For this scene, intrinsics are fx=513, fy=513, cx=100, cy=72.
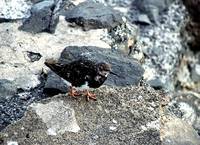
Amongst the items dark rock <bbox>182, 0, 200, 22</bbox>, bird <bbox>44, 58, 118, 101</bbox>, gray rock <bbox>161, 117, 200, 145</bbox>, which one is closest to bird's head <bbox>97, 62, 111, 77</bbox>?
bird <bbox>44, 58, 118, 101</bbox>

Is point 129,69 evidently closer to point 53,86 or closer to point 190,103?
point 53,86

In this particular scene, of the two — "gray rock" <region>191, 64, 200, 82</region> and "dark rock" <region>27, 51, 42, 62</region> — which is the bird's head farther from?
"gray rock" <region>191, 64, 200, 82</region>

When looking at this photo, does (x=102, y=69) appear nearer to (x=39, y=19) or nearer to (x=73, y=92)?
(x=73, y=92)

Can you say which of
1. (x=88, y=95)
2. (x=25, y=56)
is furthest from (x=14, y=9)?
(x=88, y=95)

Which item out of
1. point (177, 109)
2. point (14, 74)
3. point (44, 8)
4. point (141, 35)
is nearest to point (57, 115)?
point (14, 74)

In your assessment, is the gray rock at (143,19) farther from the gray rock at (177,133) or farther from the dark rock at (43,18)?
the gray rock at (177,133)
